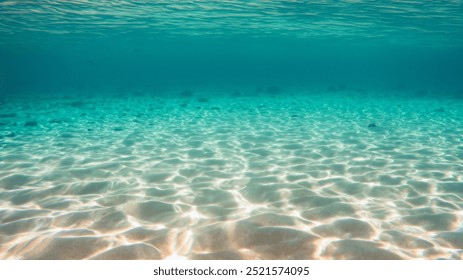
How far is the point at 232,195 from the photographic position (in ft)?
21.8

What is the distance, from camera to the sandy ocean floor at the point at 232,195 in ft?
15.0

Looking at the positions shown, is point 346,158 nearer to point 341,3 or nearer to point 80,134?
point 80,134

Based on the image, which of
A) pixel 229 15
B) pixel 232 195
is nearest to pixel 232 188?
pixel 232 195

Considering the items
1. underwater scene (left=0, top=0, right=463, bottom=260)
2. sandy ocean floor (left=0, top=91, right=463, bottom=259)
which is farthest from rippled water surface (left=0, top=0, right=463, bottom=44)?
sandy ocean floor (left=0, top=91, right=463, bottom=259)

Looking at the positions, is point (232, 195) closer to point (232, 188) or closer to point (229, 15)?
point (232, 188)

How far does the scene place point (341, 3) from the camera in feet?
72.9

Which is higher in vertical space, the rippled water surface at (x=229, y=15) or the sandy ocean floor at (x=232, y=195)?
the rippled water surface at (x=229, y=15)

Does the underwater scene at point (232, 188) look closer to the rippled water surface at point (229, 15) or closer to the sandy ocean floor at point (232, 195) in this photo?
the sandy ocean floor at point (232, 195)

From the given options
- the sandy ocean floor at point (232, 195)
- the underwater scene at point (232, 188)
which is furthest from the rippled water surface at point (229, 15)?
the sandy ocean floor at point (232, 195)

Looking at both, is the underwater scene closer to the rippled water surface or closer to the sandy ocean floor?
the sandy ocean floor

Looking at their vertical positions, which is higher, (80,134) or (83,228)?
(80,134)
